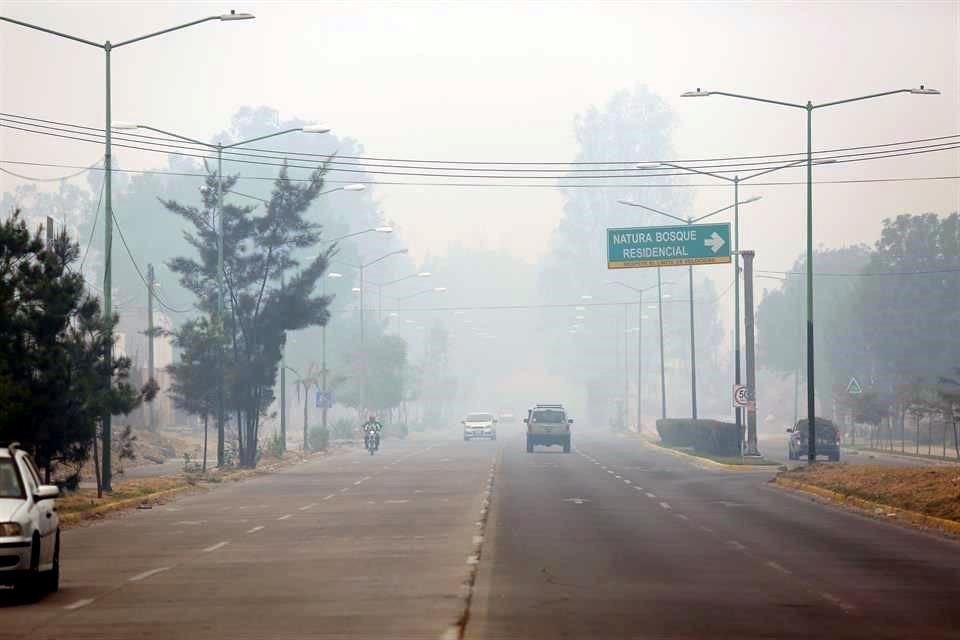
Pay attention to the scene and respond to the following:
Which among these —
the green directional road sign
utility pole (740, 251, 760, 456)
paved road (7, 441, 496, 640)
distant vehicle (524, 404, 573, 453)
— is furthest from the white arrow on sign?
paved road (7, 441, 496, 640)

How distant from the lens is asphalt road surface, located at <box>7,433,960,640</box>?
1473 cm

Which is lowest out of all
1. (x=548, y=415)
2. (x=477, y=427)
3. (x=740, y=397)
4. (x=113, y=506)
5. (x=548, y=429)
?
(x=477, y=427)

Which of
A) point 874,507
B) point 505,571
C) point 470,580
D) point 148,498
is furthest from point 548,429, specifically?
point 470,580

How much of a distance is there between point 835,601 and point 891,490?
18.7 m

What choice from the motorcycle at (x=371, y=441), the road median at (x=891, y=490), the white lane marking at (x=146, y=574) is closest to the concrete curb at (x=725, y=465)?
the road median at (x=891, y=490)

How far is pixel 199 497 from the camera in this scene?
40.4 m

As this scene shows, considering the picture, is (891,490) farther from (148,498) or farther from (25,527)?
(25,527)

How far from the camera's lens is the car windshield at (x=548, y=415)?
245 ft

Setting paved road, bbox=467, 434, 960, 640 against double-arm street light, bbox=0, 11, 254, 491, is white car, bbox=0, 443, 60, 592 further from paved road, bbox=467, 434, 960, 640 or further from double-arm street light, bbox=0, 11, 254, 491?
double-arm street light, bbox=0, 11, 254, 491

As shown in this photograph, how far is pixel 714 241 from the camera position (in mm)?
64438

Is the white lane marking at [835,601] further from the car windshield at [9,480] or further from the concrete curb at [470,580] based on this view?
the car windshield at [9,480]

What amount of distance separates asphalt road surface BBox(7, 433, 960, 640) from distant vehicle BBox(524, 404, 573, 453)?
115 feet

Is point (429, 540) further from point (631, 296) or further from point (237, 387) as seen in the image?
point (631, 296)

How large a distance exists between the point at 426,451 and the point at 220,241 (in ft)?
87.8
